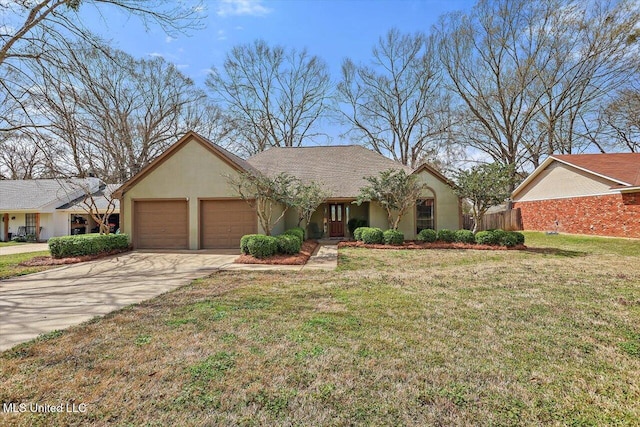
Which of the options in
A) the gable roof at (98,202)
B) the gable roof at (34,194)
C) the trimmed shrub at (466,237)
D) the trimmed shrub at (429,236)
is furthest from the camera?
→ the gable roof at (98,202)

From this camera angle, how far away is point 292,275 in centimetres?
782

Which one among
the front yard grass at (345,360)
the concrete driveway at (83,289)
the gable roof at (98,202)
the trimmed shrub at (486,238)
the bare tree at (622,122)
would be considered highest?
the bare tree at (622,122)

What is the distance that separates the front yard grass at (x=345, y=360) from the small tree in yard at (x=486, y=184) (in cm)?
725

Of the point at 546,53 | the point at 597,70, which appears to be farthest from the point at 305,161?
the point at 597,70

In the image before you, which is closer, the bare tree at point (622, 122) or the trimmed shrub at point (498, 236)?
the trimmed shrub at point (498, 236)

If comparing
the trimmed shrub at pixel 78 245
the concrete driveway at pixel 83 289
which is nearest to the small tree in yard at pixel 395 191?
the concrete driveway at pixel 83 289

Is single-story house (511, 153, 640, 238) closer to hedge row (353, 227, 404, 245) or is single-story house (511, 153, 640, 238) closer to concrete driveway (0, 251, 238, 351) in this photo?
hedge row (353, 227, 404, 245)

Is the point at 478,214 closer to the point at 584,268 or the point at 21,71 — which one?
the point at 584,268

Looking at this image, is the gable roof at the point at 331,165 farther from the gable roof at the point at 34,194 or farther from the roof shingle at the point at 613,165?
the gable roof at the point at 34,194

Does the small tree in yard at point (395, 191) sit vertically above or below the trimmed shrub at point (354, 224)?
above

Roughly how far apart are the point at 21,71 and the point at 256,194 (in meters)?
6.67

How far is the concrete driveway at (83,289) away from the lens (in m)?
4.48

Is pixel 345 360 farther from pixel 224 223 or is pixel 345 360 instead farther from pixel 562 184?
pixel 562 184

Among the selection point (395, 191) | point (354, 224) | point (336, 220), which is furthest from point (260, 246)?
point (336, 220)
